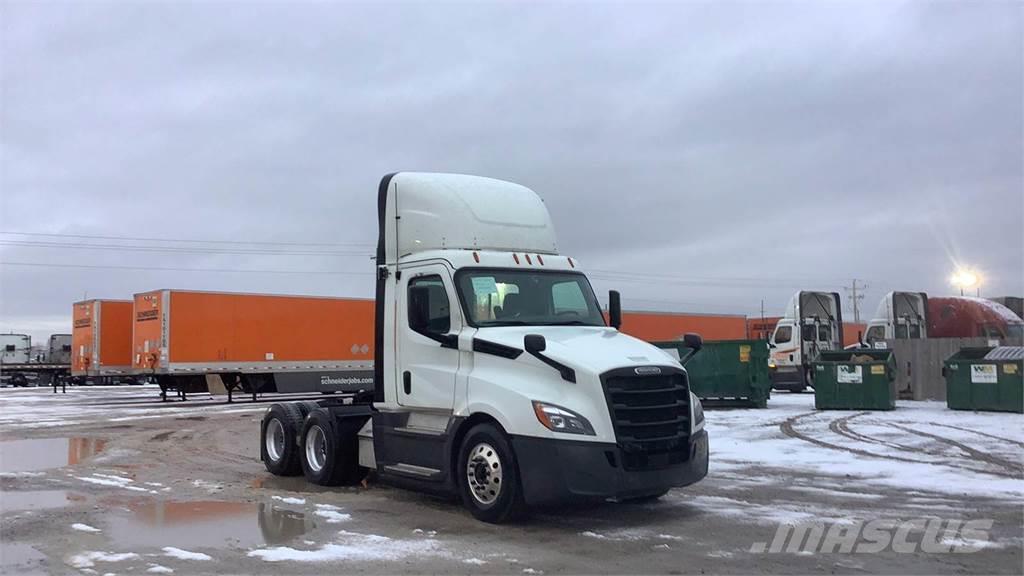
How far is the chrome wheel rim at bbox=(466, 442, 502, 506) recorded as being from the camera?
24.8ft

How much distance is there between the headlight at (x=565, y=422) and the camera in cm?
721

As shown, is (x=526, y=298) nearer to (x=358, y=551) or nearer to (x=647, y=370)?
(x=647, y=370)

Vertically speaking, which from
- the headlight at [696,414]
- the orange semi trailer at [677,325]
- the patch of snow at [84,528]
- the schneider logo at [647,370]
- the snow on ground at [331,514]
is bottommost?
the snow on ground at [331,514]

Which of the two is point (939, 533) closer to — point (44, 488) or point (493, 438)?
point (493, 438)

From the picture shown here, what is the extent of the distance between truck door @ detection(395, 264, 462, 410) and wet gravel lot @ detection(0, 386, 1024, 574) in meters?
1.22

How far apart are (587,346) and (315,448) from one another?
442 cm

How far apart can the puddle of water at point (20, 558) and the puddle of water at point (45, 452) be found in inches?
221

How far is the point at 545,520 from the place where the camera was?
7895 mm

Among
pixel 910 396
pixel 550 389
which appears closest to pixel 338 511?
pixel 550 389

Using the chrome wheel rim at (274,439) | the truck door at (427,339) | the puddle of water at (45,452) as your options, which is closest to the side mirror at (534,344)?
the truck door at (427,339)

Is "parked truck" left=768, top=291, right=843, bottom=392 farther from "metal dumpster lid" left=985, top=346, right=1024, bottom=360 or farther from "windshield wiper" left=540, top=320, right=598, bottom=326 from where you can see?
"windshield wiper" left=540, top=320, right=598, bottom=326

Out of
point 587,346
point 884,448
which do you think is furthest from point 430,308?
point 884,448

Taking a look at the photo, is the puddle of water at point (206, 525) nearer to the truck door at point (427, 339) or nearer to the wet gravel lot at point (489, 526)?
the wet gravel lot at point (489, 526)

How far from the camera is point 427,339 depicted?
28.1 feet
